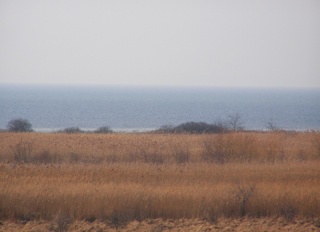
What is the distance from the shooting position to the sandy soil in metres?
13.4

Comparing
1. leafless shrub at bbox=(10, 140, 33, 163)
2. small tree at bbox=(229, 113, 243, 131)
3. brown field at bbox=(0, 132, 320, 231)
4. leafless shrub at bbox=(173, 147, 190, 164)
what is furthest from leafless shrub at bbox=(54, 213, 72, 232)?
small tree at bbox=(229, 113, 243, 131)

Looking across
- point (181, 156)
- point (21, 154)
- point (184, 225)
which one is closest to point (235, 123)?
point (181, 156)

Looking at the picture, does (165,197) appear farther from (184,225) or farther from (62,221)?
(62,221)

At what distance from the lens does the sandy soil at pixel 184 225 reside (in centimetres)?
1339

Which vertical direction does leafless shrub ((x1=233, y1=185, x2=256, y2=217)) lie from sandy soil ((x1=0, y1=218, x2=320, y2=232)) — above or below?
above

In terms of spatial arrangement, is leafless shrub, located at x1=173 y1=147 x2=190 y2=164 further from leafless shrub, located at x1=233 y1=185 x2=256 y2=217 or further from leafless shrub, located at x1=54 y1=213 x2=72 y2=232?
leafless shrub, located at x1=54 y1=213 x2=72 y2=232

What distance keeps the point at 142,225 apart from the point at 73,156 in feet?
41.9

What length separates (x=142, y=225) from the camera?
13.8 meters

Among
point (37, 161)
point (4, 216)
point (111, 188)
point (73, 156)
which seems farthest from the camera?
point (73, 156)

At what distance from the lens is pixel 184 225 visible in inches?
549

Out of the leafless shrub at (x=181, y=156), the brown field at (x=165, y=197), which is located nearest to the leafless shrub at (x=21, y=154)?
the brown field at (x=165, y=197)

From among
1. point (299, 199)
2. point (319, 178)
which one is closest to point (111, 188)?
point (299, 199)

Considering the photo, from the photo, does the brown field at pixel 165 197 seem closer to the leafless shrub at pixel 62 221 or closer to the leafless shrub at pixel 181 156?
the leafless shrub at pixel 62 221

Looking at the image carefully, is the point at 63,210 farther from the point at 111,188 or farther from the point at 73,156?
the point at 73,156
